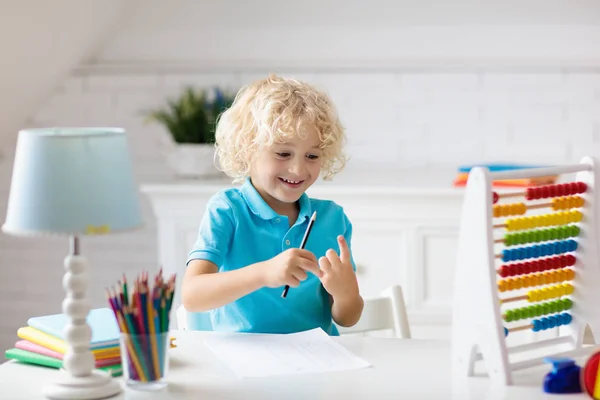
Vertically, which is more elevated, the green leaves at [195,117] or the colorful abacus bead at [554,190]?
the green leaves at [195,117]

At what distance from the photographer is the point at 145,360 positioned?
1.51 metres

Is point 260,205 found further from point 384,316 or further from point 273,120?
point 384,316

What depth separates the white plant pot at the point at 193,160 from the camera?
3.46 meters

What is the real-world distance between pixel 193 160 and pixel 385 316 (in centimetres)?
152

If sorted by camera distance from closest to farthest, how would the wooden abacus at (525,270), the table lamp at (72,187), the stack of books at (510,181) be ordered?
the table lamp at (72,187) < the wooden abacus at (525,270) < the stack of books at (510,181)

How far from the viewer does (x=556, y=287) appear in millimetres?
1734

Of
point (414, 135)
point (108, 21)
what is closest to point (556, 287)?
point (414, 135)

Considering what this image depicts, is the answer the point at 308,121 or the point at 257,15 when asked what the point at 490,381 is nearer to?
the point at 308,121

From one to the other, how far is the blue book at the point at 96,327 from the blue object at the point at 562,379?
727mm

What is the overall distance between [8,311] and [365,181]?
5.65ft

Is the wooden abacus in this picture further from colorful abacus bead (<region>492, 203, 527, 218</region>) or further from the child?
the child

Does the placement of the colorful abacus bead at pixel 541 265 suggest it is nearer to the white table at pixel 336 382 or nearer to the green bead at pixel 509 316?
the green bead at pixel 509 316

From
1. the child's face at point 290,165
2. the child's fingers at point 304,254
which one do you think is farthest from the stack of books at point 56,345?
the child's face at point 290,165

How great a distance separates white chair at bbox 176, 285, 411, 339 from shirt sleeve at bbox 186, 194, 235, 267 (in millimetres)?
199
